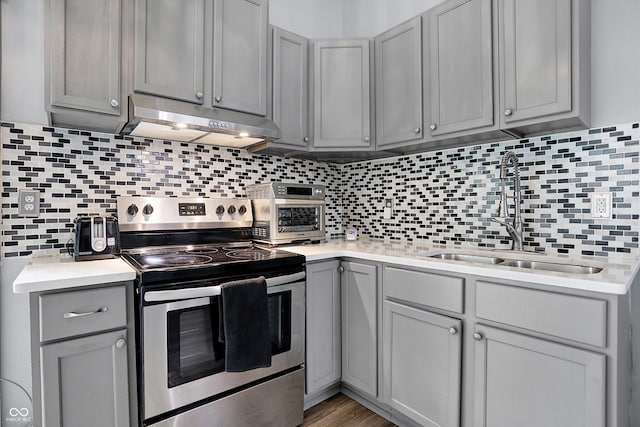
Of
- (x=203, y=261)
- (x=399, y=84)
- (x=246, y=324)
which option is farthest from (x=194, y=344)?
(x=399, y=84)

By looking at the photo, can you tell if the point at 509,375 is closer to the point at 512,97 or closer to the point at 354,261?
the point at 354,261

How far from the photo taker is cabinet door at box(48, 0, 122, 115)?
1.45 meters

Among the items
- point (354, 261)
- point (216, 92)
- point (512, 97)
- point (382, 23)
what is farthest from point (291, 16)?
point (354, 261)

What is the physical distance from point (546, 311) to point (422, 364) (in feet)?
2.15

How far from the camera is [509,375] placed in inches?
53.3

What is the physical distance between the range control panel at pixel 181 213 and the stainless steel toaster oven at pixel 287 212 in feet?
0.36

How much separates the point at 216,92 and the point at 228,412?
1.62 metres

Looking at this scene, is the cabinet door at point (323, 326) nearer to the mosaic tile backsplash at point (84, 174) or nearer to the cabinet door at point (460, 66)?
the mosaic tile backsplash at point (84, 174)

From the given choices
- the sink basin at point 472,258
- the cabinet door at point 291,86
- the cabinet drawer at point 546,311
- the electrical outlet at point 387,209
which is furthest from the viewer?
the electrical outlet at point 387,209

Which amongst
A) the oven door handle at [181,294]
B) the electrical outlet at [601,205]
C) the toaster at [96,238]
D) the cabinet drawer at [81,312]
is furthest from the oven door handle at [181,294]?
the electrical outlet at [601,205]

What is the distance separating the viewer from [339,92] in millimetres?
2330

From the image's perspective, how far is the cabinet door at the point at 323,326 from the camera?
193 cm

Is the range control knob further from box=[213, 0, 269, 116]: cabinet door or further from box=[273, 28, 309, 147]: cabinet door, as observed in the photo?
box=[273, 28, 309, 147]: cabinet door

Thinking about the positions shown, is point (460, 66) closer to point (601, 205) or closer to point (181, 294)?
point (601, 205)
